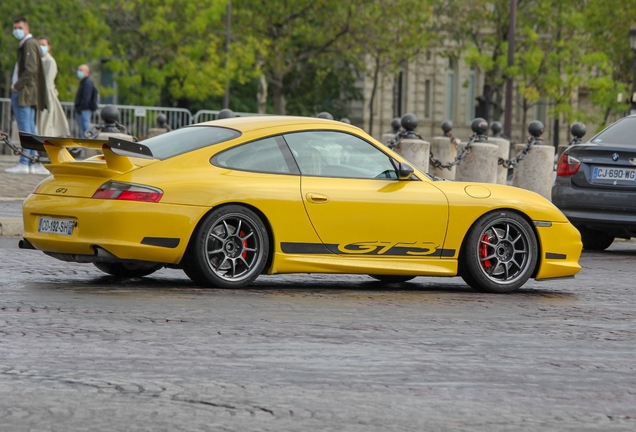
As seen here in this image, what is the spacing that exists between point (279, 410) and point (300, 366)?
0.99 m

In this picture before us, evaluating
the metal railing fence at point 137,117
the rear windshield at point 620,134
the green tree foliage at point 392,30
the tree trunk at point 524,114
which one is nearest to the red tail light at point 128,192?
the rear windshield at point 620,134

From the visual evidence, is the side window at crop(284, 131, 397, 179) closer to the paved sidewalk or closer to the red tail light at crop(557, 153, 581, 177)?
the red tail light at crop(557, 153, 581, 177)

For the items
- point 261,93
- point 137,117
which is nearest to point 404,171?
point 137,117

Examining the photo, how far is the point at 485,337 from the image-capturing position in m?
7.58

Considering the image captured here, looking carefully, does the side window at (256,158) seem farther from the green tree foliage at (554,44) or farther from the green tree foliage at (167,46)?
the green tree foliage at (554,44)

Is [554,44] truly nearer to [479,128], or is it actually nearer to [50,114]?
[479,128]

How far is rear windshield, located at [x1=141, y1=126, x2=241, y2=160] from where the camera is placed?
940cm

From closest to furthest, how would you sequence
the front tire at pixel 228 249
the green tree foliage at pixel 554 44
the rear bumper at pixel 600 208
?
the front tire at pixel 228 249, the rear bumper at pixel 600 208, the green tree foliage at pixel 554 44

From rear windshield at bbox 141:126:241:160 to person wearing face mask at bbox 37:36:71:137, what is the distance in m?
11.3

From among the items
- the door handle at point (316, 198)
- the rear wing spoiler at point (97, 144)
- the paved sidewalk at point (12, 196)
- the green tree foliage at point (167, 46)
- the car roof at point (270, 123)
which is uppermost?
the green tree foliage at point (167, 46)

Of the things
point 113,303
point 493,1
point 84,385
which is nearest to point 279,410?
point 84,385

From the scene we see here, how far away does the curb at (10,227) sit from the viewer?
44.8 feet

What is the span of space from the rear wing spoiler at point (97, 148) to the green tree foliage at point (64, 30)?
3816 cm


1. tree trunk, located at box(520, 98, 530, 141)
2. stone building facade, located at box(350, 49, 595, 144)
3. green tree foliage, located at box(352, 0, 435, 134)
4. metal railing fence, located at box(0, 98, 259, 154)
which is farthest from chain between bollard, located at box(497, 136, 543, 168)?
stone building facade, located at box(350, 49, 595, 144)
